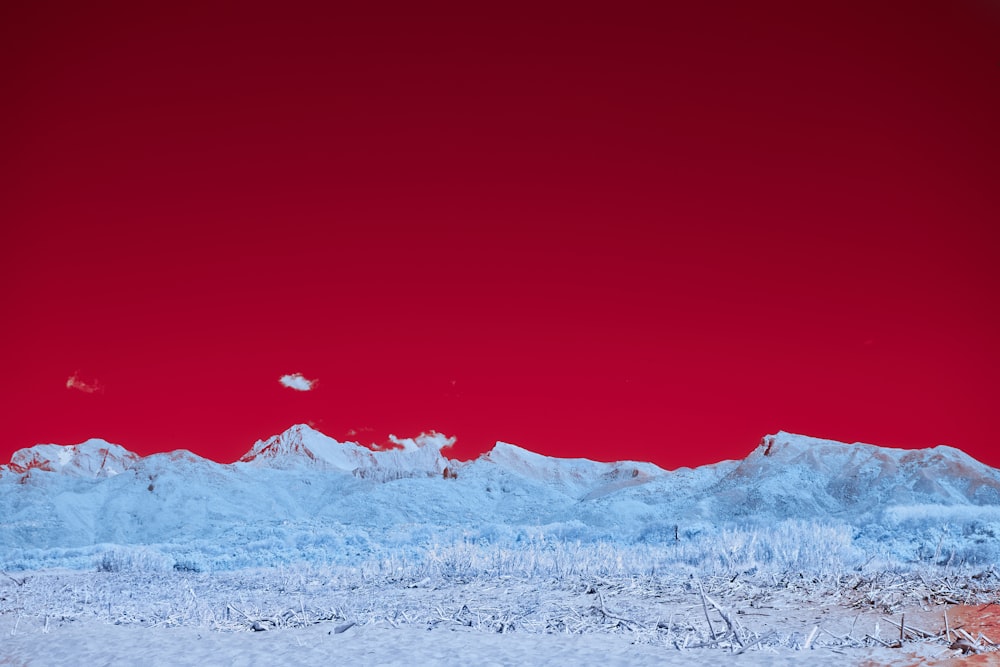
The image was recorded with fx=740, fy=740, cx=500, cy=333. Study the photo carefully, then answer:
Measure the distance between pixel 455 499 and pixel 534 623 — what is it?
96762mm

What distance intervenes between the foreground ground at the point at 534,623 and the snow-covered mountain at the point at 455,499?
27.2 m

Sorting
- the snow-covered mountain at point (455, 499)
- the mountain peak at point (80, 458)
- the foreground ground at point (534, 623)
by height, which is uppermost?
the mountain peak at point (80, 458)

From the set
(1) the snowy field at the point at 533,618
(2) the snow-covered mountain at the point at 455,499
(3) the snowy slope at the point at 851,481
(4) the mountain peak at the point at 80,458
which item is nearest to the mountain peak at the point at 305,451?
(2) the snow-covered mountain at the point at 455,499

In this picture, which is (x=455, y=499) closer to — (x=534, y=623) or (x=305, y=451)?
(x=305, y=451)

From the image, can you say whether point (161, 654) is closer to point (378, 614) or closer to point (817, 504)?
point (378, 614)

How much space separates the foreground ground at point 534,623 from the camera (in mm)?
13438

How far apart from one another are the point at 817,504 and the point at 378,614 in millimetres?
78848

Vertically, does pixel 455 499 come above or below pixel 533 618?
above

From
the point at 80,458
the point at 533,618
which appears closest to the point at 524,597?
the point at 533,618

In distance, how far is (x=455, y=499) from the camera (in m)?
111

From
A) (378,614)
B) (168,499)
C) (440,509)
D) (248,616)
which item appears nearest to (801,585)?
(378,614)

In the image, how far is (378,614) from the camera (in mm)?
18172

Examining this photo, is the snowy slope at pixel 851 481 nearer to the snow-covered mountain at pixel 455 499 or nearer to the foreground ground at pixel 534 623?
the snow-covered mountain at pixel 455 499

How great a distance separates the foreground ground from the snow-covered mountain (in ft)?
89.2
